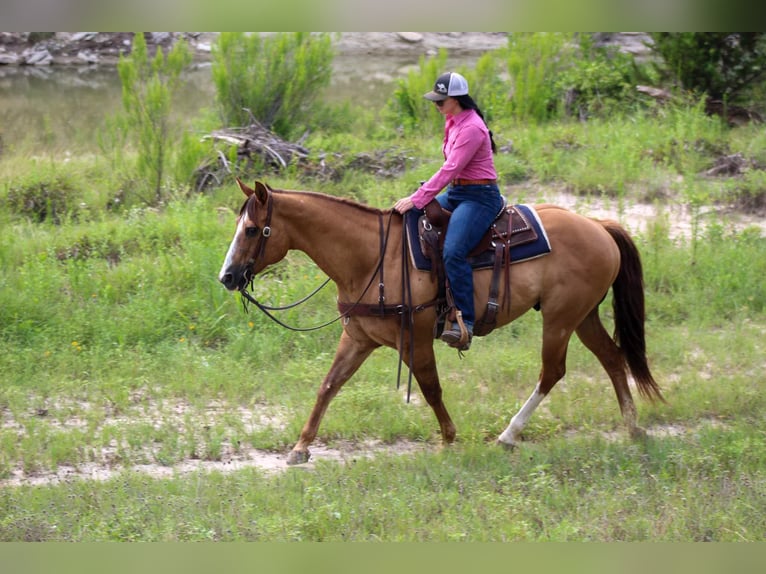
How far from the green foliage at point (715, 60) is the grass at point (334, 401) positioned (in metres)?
2.15

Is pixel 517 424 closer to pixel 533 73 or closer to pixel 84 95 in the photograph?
pixel 533 73

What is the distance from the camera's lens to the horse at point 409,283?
6426mm

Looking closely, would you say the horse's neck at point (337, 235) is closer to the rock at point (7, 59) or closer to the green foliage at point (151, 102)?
the green foliage at point (151, 102)

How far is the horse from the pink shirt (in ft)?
1.42

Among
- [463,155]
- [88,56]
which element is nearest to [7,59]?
[88,56]

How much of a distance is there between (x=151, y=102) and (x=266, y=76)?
97.3 inches

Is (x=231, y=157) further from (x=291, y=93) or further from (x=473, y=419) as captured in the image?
(x=473, y=419)

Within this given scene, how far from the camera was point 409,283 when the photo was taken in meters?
6.62

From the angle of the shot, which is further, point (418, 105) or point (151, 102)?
point (418, 105)

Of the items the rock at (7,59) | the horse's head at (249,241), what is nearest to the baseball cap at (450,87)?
the horse's head at (249,241)

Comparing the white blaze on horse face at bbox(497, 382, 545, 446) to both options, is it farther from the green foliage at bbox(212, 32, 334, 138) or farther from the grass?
the green foliage at bbox(212, 32, 334, 138)

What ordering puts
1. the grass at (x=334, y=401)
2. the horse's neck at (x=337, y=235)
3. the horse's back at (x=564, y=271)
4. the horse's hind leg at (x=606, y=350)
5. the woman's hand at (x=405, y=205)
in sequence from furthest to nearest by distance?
the horse's hind leg at (x=606, y=350) → the horse's back at (x=564, y=271) → the woman's hand at (x=405, y=205) → the horse's neck at (x=337, y=235) → the grass at (x=334, y=401)

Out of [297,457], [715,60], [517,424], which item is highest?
[715,60]

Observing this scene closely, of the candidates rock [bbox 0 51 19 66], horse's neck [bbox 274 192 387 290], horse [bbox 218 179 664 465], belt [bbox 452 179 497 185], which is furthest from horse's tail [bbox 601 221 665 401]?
rock [bbox 0 51 19 66]
